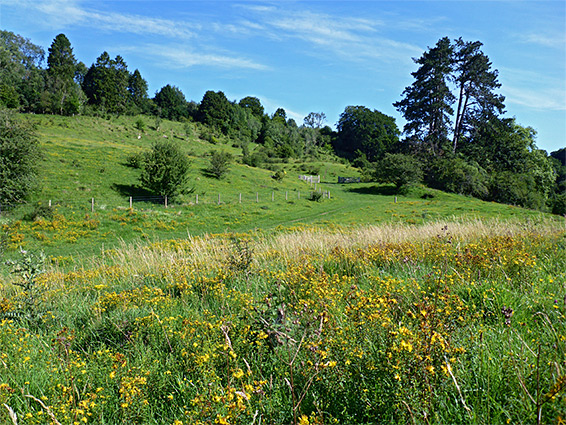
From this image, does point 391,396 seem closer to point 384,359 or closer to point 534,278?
point 384,359

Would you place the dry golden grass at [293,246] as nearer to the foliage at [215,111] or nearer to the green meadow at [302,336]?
the green meadow at [302,336]

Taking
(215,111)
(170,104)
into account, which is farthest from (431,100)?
(170,104)

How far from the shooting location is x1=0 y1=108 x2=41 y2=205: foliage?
25703 mm

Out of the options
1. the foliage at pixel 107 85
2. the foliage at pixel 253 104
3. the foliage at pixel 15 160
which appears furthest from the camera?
the foliage at pixel 253 104

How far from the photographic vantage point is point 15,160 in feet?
89.2

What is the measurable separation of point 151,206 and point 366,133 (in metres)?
92.2

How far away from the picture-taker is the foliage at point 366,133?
352 feet

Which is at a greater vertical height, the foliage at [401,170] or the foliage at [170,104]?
the foliage at [170,104]

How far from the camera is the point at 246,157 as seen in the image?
62.6 m

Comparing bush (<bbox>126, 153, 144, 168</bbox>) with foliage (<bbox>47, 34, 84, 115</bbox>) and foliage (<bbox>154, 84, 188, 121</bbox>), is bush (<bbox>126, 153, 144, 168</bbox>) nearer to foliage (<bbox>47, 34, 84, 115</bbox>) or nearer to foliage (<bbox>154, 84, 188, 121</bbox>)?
foliage (<bbox>47, 34, 84, 115</bbox>)

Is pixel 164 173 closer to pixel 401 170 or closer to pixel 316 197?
pixel 316 197

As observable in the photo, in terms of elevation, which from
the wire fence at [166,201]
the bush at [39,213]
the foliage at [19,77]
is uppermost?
the foliage at [19,77]

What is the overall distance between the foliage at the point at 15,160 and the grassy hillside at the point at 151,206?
57.6 inches

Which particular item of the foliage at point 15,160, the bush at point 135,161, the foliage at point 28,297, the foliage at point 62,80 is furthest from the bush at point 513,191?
the foliage at point 62,80
